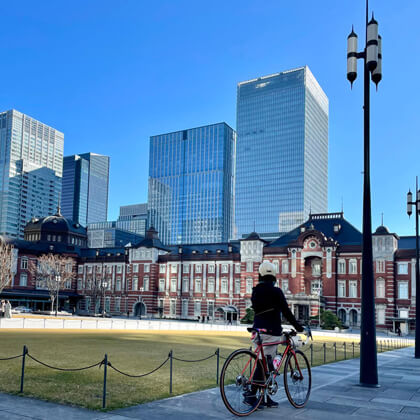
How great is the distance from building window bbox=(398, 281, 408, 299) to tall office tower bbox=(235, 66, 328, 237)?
9774 cm

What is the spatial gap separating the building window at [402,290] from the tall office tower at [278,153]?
9774 cm

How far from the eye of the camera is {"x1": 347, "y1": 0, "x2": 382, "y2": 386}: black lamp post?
13547mm

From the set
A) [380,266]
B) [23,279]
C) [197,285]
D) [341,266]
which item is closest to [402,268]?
[380,266]

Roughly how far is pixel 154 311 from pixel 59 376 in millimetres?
72165

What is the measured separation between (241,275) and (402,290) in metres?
23.3

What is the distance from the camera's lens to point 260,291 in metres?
9.59

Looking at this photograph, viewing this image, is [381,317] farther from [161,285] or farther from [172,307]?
[161,285]

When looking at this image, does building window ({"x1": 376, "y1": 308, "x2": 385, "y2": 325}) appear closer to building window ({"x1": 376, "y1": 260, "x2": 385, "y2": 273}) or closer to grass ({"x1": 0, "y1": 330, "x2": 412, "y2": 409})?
building window ({"x1": 376, "y1": 260, "x2": 385, "y2": 273})

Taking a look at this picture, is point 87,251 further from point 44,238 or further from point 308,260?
point 308,260

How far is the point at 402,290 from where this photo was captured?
212 ft

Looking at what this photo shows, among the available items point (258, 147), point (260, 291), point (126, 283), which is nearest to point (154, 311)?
point (126, 283)

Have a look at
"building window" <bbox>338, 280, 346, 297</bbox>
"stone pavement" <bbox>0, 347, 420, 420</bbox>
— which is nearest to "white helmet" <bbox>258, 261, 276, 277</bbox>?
"stone pavement" <bbox>0, 347, 420, 420</bbox>

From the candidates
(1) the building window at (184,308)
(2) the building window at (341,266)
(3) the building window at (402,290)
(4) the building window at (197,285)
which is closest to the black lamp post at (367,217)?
(3) the building window at (402,290)

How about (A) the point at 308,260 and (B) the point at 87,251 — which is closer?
(A) the point at 308,260
